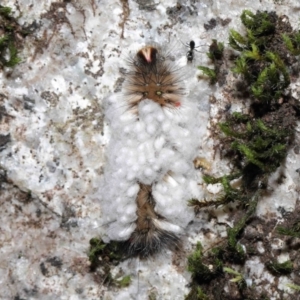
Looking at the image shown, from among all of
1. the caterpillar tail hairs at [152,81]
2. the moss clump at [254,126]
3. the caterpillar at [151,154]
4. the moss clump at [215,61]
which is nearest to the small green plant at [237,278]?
the moss clump at [254,126]

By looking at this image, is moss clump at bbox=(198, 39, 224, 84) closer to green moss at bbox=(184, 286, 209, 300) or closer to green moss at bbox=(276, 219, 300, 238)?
green moss at bbox=(276, 219, 300, 238)

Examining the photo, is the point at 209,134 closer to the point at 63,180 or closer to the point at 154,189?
the point at 154,189

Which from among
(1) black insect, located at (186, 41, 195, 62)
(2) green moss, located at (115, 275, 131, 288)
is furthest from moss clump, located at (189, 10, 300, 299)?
(2) green moss, located at (115, 275, 131, 288)

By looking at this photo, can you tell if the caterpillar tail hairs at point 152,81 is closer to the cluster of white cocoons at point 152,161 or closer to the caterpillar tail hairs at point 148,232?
the cluster of white cocoons at point 152,161

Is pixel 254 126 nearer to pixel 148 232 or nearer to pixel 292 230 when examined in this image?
pixel 292 230

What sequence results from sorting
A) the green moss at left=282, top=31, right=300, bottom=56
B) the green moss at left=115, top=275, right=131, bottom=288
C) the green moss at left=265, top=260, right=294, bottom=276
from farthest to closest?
the green moss at left=115, top=275, right=131, bottom=288, the green moss at left=265, top=260, right=294, bottom=276, the green moss at left=282, top=31, right=300, bottom=56

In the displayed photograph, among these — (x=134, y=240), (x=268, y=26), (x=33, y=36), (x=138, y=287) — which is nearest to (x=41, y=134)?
(x=33, y=36)
